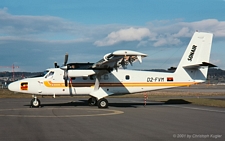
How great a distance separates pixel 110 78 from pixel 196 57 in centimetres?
774

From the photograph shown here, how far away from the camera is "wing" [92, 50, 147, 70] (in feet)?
68.4

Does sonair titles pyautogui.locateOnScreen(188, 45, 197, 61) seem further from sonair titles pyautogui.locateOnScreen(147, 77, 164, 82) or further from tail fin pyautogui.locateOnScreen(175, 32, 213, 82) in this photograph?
sonair titles pyautogui.locateOnScreen(147, 77, 164, 82)

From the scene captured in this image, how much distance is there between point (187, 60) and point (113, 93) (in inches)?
281

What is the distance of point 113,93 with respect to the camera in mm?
26812

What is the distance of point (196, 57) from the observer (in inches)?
1102

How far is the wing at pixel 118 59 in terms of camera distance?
20.8 meters

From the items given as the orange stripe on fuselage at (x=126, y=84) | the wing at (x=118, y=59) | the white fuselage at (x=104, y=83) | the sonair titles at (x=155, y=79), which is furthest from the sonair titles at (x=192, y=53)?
the wing at (x=118, y=59)

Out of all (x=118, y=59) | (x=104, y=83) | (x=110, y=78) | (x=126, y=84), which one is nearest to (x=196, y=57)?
(x=126, y=84)

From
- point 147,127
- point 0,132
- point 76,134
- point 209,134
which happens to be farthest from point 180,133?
point 0,132

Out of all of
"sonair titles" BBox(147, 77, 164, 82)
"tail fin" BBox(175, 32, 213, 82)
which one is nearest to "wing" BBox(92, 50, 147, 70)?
"sonair titles" BBox(147, 77, 164, 82)

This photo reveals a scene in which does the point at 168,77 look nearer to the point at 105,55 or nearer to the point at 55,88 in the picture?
the point at 105,55

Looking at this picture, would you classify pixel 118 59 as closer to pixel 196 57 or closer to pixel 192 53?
pixel 192 53

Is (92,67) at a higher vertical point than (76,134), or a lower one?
higher

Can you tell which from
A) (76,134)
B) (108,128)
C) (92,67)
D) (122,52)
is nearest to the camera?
(76,134)
